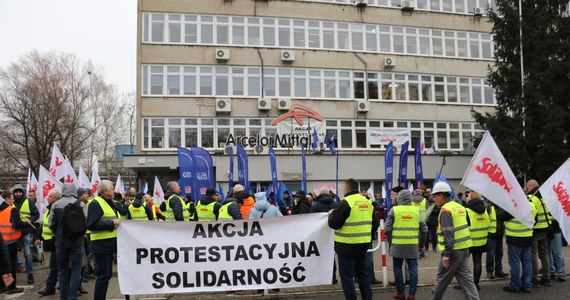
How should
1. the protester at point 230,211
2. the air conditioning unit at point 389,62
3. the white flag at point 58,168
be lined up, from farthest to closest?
the air conditioning unit at point 389,62 < the white flag at point 58,168 < the protester at point 230,211

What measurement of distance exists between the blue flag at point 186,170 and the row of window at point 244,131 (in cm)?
1370

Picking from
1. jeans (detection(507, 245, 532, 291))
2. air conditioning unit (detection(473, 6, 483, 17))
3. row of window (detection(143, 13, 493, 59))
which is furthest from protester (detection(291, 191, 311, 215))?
air conditioning unit (detection(473, 6, 483, 17))

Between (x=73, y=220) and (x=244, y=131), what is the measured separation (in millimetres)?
23691

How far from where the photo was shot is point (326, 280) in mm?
8328

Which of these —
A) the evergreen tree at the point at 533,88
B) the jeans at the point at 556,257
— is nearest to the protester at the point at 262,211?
the jeans at the point at 556,257

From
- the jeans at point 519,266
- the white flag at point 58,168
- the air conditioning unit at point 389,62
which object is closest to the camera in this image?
the jeans at point 519,266

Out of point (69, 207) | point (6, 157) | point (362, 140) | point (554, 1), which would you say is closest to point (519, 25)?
point (554, 1)

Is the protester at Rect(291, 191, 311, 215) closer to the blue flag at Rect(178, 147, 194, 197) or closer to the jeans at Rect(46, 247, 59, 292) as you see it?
the jeans at Rect(46, 247, 59, 292)

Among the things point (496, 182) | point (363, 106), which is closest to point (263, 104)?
point (363, 106)

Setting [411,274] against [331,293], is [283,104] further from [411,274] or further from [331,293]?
[411,274]

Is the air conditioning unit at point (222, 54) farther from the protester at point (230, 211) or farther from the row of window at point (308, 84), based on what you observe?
the protester at point (230, 211)

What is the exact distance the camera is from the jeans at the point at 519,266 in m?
9.02

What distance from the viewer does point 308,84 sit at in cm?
3262

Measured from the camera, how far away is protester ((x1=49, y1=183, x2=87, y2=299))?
26.4 ft
